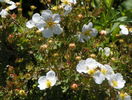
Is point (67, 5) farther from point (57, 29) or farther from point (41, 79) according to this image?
point (41, 79)

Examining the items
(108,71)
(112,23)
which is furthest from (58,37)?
(112,23)

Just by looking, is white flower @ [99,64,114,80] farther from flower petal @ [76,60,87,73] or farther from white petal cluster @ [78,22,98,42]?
white petal cluster @ [78,22,98,42]

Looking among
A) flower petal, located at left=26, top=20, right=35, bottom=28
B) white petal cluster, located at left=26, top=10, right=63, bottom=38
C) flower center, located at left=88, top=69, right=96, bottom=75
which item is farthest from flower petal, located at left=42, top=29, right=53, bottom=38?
flower center, located at left=88, top=69, right=96, bottom=75

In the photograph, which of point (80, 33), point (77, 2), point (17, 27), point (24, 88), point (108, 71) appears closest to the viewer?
point (108, 71)

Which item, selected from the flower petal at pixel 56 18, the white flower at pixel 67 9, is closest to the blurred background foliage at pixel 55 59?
the white flower at pixel 67 9

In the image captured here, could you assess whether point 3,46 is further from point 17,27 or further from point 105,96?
point 105,96

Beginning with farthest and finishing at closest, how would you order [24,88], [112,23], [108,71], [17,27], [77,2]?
[112,23] → [77,2] → [17,27] → [24,88] → [108,71]
